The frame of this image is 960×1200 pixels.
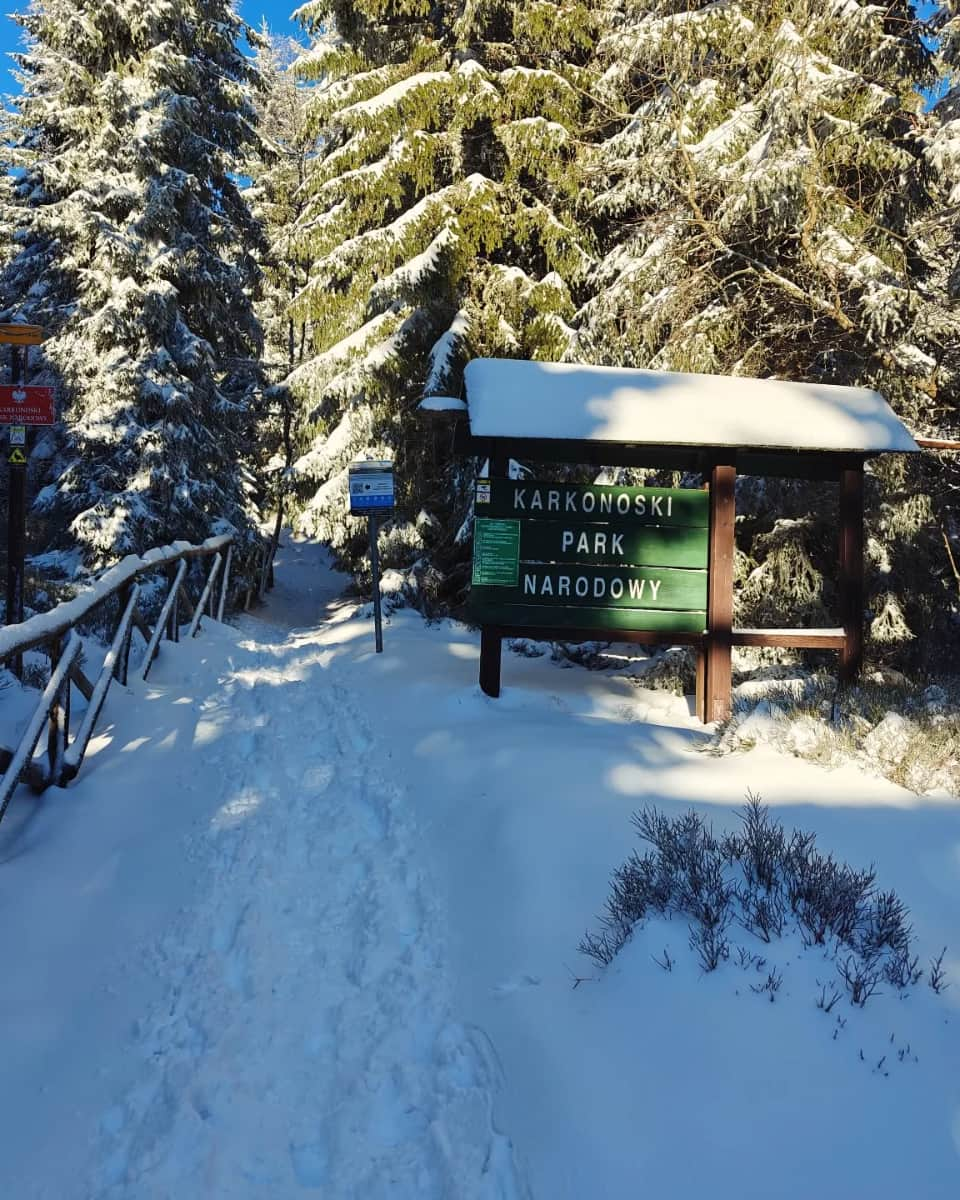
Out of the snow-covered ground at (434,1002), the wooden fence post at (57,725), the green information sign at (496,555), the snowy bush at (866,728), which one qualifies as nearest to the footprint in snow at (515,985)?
the snow-covered ground at (434,1002)

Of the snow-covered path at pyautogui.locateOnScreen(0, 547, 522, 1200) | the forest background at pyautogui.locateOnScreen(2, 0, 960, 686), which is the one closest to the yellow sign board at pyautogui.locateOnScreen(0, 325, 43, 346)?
the snow-covered path at pyautogui.locateOnScreen(0, 547, 522, 1200)

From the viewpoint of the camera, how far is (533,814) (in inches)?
180

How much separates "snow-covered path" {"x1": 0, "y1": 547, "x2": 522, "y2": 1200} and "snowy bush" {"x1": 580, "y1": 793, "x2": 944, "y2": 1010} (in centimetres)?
86

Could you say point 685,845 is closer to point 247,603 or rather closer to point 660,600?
point 660,600

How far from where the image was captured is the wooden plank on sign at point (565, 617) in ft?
23.7

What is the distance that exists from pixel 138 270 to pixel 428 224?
496 centimetres

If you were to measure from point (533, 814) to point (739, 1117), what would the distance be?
227cm

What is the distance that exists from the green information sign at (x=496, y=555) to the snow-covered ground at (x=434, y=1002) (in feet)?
5.97

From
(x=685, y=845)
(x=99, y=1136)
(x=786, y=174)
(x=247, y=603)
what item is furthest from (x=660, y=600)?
(x=247, y=603)

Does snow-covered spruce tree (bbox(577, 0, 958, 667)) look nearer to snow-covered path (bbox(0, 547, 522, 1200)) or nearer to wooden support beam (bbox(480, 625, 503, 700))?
wooden support beam (bbox(480, 625, 503, 700))

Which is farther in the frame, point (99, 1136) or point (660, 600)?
point (660, 600)

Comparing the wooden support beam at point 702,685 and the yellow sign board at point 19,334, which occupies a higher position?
the yellow sign board at point 19,334

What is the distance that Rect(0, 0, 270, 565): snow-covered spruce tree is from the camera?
12.9m

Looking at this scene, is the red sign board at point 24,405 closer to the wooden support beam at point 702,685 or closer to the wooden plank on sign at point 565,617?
the wooden plank on sign at point 565,617
